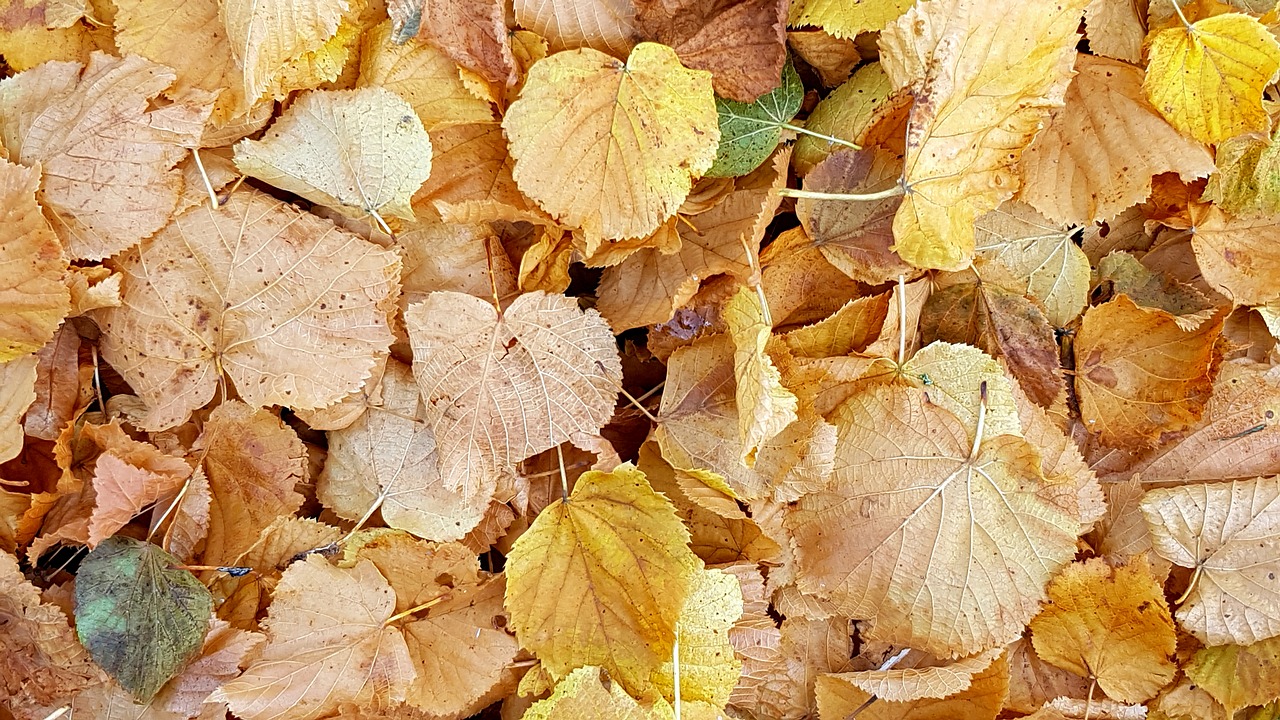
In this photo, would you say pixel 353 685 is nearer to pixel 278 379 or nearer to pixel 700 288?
pixel 278 379

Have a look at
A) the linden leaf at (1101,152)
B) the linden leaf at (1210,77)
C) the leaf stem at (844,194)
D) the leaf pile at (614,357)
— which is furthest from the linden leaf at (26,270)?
the linden leaf at (1210,77)

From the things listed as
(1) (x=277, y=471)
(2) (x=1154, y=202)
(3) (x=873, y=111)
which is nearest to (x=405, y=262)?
(1) (x=277, y=471)

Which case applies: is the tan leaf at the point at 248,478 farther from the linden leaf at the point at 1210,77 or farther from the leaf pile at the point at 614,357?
the linden leaf at the point at 1210,77

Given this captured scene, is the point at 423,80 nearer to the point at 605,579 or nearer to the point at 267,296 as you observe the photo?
the point at 267,296

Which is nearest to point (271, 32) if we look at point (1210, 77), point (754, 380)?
point (754, 380)

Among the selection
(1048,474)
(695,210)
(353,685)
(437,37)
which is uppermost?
(437,37)

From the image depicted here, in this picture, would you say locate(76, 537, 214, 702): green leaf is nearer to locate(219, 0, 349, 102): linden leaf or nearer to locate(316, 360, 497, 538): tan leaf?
locate(316, 360, 497, 538): tan leaf

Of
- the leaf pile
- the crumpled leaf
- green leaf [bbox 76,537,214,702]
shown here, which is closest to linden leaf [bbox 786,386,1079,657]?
the leaf pile
